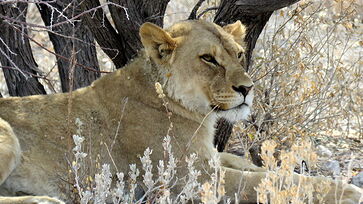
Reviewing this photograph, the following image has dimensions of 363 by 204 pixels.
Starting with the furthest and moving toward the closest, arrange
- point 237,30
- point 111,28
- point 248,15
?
1. point 111,28
2. point 248,15
3. point 237,30

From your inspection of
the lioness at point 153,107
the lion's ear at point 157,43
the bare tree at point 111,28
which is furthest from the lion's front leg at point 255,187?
the bare tree at point 111,28

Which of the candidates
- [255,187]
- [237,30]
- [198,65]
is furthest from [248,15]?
[255,187]

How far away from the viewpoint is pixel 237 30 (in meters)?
5.45

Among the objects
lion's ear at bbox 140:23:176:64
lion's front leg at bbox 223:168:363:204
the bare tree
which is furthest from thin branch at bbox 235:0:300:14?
lion's front leg at bbox 223:168:363:204

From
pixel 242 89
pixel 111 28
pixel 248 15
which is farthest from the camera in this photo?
pixel 111 28

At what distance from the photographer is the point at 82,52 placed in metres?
6.44

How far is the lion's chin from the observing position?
4.91 metres

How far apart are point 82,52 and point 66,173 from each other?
191 cm

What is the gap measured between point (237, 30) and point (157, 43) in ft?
2.41

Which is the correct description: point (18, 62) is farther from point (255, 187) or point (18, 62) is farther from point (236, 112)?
point (255, 187)

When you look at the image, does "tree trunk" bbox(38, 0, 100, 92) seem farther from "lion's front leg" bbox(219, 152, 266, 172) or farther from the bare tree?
"lion's front leg" bbox(219, 152, 266, 172)

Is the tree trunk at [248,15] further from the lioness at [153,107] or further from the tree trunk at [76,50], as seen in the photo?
the tree trunk at [76,50]

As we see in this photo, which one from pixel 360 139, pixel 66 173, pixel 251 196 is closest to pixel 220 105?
pixel 251 196

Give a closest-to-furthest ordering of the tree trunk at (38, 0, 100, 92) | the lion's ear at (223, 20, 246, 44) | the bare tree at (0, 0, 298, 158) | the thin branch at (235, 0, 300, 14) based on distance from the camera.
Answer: the lion's ear at (223, 20, 246, 44)
the thin branch at (235, 0, 300, 14)
the bare tree at (0, 0, 298, 158)
the tree trunk at (38, 0, 100, 92)
